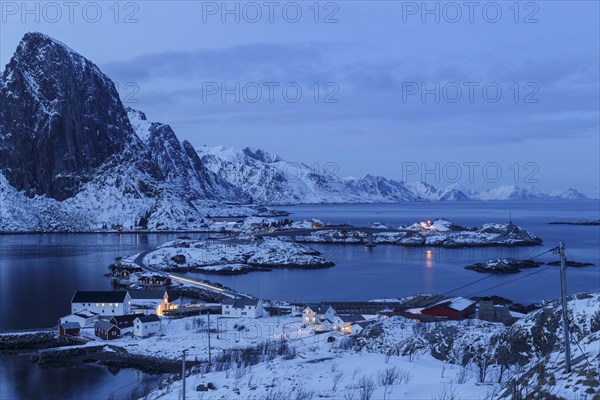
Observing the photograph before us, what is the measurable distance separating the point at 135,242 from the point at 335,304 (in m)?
62.3

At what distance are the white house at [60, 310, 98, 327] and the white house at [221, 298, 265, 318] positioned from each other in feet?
23.8

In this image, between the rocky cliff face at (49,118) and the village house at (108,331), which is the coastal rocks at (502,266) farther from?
the rocky cliff face at (49,118)

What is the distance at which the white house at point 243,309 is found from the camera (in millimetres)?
31797

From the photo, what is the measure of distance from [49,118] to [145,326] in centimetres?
12979

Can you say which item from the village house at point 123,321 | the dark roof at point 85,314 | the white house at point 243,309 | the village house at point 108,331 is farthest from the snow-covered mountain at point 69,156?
the village house at point 108,331

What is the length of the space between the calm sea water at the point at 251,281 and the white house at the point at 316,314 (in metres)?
9.54

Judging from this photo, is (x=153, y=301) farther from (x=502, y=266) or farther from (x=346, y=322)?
(x=502, y=266)

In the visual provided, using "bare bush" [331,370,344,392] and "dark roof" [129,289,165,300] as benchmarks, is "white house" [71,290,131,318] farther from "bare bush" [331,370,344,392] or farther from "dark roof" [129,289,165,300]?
"bare bush" [331,370,344,392]

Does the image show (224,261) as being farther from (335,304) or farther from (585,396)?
(585,396)

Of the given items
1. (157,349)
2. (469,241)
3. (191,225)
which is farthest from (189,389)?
(191,225)

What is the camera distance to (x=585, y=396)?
634cm

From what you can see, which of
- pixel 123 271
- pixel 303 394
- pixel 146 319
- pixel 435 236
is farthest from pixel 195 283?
pixel 435 236

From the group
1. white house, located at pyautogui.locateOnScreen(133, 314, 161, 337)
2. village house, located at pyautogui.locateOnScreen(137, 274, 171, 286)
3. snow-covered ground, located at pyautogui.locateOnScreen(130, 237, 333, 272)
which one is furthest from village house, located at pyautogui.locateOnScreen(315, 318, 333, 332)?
snow-covered ground, located at pyautogui.locateOnScreen(130, 237, 333, 272)

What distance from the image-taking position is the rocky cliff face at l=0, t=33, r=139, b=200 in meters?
138
